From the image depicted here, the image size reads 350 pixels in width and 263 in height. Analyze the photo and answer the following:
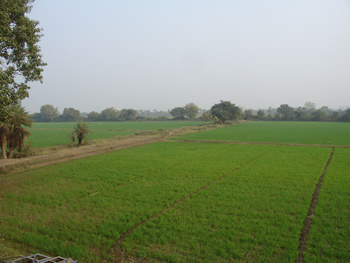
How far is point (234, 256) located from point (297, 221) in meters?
2.77

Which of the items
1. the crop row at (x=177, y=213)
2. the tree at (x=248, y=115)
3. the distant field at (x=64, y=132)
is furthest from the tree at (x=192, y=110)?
the crop row at (x=177, y=213)

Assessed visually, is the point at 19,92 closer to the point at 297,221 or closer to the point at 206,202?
the point at 206,202

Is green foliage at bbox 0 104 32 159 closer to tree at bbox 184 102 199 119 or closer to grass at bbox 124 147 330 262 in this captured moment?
grass at bbox 124 147 330 262

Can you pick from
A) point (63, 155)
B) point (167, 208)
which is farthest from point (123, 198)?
point (63, 155)

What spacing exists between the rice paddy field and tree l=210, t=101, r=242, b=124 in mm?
58111

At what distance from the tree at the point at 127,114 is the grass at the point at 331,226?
110713mm

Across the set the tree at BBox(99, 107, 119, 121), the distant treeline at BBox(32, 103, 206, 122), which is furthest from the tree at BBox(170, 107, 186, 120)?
the tree at BBox(99, 107, 119, 121)

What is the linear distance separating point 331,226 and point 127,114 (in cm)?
11523

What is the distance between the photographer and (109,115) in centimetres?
11925

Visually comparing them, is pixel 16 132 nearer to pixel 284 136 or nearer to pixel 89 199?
pixel 89 199

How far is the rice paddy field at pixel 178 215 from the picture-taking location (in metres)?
5.71

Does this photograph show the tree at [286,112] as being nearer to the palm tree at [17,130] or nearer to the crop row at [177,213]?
the crop row at [177,213]

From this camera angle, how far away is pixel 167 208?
8.38 m

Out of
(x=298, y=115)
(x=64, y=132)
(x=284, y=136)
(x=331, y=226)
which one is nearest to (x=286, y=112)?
(x=298, y=115)
